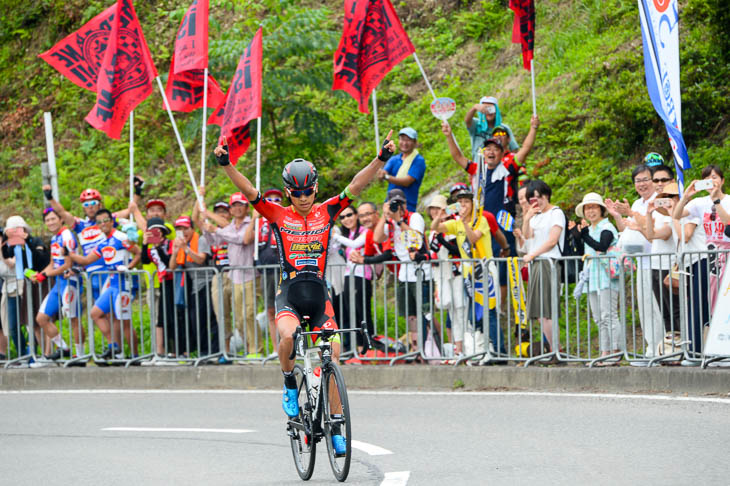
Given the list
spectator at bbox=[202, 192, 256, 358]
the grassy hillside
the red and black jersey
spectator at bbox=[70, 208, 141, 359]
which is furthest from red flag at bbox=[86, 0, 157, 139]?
the red and black jersey

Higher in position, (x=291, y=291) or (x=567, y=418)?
(x=291, y=291)

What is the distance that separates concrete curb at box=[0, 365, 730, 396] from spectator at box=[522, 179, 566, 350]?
507 mm

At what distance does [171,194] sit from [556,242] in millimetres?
13738

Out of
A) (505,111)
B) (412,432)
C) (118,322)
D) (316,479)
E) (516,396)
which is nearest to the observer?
(316,479)

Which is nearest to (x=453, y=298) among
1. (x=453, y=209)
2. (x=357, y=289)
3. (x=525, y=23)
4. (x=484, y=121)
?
(x=357, y=289)

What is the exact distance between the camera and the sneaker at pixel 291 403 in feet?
26.8

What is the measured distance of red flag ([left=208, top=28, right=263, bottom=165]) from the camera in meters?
15.5

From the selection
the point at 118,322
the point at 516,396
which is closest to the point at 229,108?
the point at 118,322

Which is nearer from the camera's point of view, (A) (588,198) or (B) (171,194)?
(A) (588,198)

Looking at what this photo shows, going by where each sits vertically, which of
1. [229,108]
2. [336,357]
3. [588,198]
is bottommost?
[336,357]

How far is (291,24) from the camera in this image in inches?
746

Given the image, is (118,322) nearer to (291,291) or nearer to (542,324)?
(542,324)

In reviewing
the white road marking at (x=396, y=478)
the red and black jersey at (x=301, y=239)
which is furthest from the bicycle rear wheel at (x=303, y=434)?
the red and black jersey at (x=301, y=239)

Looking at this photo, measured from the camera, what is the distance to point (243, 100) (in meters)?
15.6
